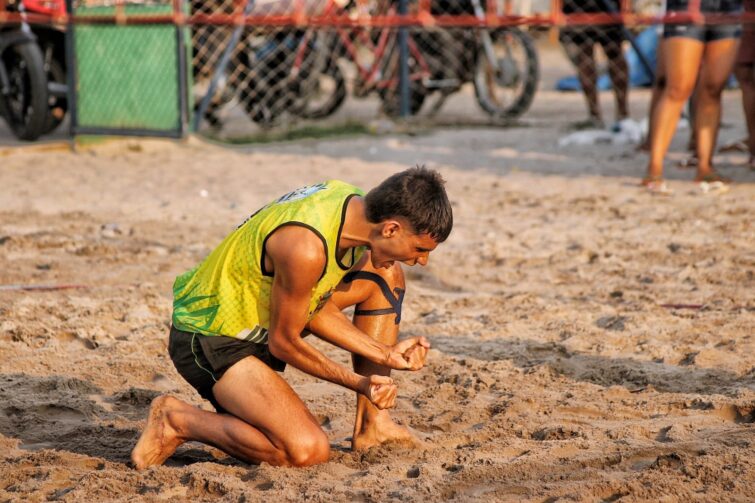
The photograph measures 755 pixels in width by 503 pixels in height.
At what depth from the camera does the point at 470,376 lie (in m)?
4.09

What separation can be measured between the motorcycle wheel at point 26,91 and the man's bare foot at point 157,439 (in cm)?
677

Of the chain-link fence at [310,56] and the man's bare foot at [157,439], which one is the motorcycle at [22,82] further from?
the man's bare foot at [157,439]

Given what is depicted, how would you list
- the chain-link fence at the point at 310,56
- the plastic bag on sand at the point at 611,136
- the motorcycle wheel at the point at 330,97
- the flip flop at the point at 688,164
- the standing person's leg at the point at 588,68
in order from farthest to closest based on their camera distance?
the motorcycle wheel at the point at 330,97 < the standing person's leg at the point at 588,68 < the plastic bag on sand at the point at 611,136 < the chain-link fence at the point at 310,56 < the flip flop at the point at 688,164

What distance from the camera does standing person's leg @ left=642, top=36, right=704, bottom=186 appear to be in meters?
7.21

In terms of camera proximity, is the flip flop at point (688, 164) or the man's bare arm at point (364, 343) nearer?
the man's bare arm at point (364, 343)

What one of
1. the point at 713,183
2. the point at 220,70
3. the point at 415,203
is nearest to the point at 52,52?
the point at 220,70

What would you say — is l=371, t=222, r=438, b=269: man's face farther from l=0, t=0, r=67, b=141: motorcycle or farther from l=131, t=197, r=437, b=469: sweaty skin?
l=0, t=0, r=67, b=141: motorcycle

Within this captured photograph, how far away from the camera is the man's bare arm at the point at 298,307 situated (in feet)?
9.94

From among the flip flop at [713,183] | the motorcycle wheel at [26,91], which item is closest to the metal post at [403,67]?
the motorcycle wheel at [26,91]

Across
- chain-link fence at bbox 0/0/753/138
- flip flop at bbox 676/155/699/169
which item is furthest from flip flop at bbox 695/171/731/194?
chain-link fence at bbox 0/0/753/138

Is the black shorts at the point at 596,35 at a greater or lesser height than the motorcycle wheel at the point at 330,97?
greater

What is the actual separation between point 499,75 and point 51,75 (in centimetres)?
455

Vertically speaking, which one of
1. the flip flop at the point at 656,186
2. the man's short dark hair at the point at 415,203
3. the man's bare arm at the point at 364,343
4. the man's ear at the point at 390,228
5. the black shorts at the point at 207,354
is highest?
the man's short dark hair at the point at 415,203

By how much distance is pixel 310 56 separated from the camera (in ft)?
35.6
